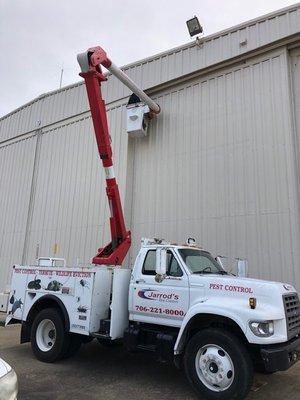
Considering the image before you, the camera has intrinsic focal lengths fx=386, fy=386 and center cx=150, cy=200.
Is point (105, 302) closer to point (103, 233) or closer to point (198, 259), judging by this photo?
point (198, 259)

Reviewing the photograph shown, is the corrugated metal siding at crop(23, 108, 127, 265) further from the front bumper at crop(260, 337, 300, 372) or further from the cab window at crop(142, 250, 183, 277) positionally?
the front bumper at crop(260, 337, 300, 372)

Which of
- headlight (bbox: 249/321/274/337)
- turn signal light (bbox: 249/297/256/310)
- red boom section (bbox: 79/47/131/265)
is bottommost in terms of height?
headlight (bbox: 249/321/274/337)

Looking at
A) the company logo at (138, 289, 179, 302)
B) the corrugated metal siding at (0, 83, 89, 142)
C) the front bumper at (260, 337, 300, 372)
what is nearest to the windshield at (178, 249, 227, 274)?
the company logo at (138, 289, 179, 302)

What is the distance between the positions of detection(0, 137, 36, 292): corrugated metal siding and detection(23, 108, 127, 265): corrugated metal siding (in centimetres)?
77

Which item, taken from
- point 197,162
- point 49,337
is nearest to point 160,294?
point 49,337

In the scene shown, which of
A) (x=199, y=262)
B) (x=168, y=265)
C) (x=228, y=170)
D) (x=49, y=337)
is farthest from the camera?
(x=228, y=170)

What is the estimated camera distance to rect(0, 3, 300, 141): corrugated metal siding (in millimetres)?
11484

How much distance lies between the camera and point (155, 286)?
22.6ft

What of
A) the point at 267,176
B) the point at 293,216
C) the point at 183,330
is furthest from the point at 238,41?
the point at 183,330

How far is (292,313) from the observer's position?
20.2ft

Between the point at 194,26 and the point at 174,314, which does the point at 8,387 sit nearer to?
the point at 174,314

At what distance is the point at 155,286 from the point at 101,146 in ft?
13.5

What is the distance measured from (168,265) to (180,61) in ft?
29.1

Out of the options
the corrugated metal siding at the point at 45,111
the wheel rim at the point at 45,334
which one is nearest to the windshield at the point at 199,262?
the wheel rim at the point at 45,334
